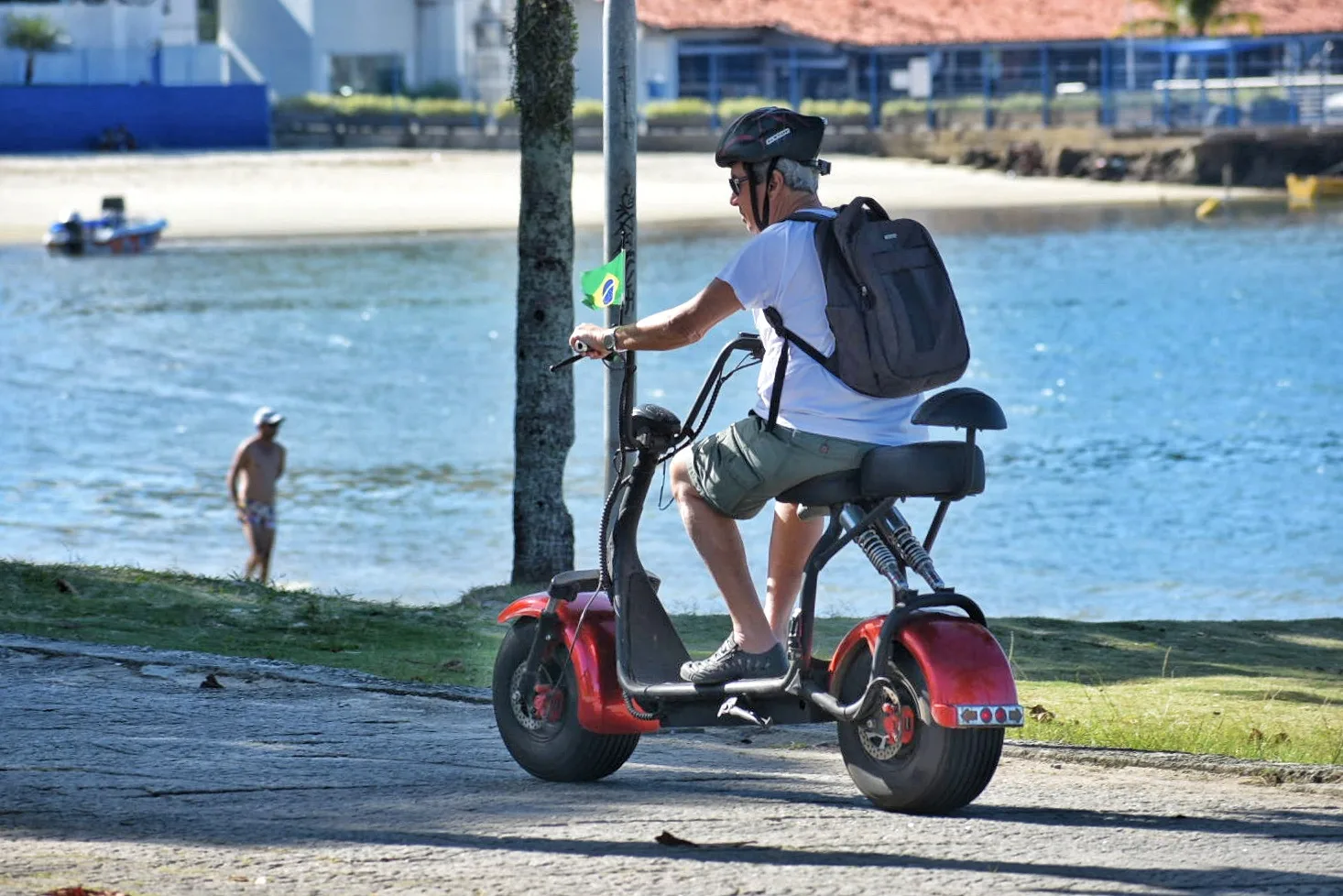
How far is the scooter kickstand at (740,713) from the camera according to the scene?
5.72 meters

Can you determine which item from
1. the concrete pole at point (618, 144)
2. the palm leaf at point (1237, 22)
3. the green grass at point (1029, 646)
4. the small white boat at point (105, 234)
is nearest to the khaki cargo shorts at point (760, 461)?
the green grass at point (1029, 646)

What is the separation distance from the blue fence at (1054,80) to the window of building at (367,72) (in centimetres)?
1093

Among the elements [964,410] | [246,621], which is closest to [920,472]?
[964,410]

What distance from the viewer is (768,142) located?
5.52 meters

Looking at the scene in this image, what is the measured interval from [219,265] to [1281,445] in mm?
30043

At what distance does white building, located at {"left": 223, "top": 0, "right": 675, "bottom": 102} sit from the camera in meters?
78.8

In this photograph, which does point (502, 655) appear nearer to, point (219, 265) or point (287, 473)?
point (287, 473)

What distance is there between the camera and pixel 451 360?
112ft

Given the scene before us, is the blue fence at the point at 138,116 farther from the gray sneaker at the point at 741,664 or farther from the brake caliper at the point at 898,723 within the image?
the brake caliper at the point at 898,723

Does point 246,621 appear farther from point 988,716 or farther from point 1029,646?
point 988,716

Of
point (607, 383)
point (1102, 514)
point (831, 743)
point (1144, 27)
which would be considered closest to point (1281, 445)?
point (1102, 514)

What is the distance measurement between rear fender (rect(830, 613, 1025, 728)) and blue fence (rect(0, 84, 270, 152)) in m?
72.2

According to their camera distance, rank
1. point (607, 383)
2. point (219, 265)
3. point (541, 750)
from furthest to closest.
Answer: point (219, 265)
point (607, 383)
point (541, 750)

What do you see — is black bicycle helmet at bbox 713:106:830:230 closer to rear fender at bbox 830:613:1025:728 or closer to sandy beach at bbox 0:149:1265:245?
rear fender at bbox 830:613:1025:728
